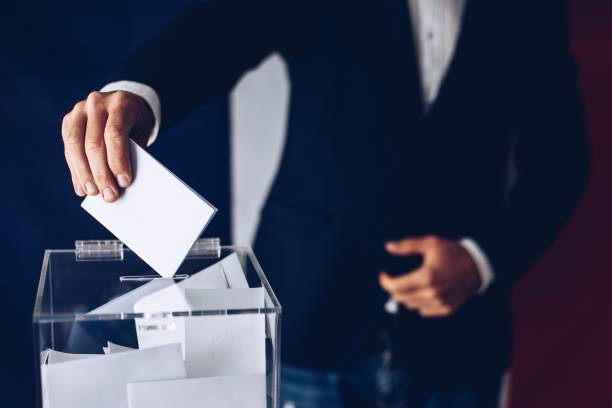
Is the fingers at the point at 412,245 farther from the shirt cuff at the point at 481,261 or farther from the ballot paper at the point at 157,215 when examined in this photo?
the ballot paper at the point at 157,215

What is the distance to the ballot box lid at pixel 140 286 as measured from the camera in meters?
0.51

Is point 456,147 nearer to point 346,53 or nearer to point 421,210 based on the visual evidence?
point 421,210

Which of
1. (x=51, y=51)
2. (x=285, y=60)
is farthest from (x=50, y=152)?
(x=285, y=60)

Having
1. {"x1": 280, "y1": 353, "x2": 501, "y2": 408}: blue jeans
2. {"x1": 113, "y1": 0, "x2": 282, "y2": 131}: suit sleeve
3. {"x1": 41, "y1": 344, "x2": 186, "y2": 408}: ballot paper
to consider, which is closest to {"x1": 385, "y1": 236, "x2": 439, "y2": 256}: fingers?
{"x1": 280, "y1": 353, "x2": 501, "y2": 408}: blue jeans

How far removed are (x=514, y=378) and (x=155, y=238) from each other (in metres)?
1.49

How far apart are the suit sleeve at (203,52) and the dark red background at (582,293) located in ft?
2.79

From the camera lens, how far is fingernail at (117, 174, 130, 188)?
568 mm

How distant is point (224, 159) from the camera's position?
1720mm

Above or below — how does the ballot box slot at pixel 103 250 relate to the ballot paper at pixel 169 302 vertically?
above

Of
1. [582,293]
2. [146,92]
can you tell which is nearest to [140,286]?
[146,92]

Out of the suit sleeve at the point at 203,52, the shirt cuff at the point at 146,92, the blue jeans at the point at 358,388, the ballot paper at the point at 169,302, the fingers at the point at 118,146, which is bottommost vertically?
the blue jeans at the point at 358,388

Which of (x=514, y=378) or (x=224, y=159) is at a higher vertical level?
(x=224, y=159)

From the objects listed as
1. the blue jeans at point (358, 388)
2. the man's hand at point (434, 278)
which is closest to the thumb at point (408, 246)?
the man's hand at point (434, 278)

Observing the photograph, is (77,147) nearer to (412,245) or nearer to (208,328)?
(208,328)
